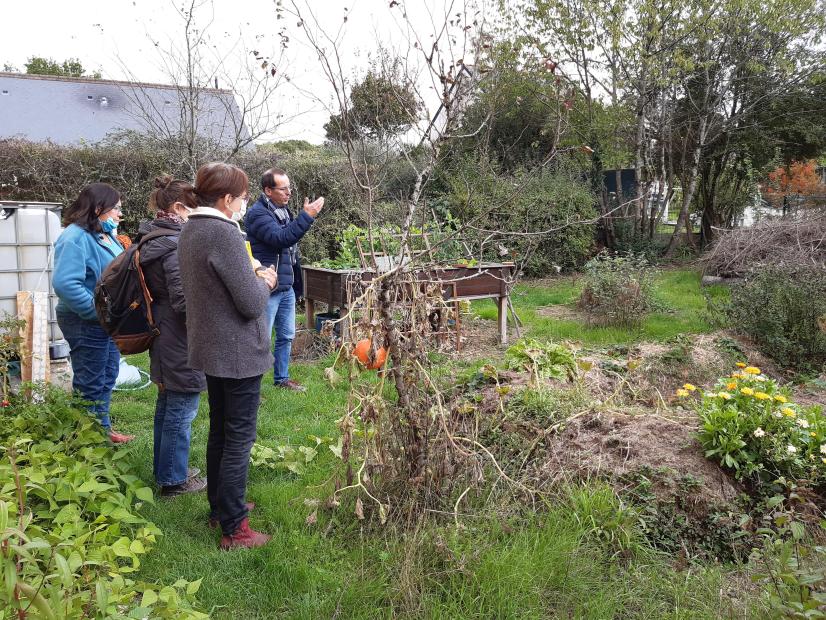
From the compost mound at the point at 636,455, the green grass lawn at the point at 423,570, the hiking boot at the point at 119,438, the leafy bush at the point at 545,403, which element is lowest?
the green grass lawn at the point at 423,570

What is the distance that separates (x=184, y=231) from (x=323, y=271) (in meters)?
4.05

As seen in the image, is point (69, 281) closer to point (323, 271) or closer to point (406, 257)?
point (406, 257)

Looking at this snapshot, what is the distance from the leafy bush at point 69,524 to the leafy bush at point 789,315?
5.27 meters

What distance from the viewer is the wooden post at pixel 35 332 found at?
4602mm

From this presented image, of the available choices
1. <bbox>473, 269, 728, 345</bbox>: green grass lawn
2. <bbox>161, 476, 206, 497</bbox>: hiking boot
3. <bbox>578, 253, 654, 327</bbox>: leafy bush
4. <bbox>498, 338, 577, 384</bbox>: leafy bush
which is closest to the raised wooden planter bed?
<bbox>473, 269, 728, 345</bbox>: green grass lawn

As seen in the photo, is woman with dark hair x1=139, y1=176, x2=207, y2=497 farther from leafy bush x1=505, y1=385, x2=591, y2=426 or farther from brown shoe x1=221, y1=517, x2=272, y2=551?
leafy bush x1=505, y1=385, x2=591, y2=426

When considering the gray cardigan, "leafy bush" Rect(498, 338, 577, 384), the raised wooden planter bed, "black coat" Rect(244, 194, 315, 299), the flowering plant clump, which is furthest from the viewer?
the raised wooden planter bed

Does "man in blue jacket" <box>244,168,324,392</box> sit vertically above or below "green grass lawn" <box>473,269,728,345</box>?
above

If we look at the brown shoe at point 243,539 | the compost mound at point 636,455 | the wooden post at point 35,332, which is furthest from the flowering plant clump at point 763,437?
the wooden post at point 35,332

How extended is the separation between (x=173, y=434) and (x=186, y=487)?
36 cm

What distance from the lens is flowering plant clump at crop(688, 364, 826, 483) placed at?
3.08 m

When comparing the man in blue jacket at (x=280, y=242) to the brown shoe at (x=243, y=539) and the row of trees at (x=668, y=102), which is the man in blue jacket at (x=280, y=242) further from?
the row of trees at (x=668, y=102)

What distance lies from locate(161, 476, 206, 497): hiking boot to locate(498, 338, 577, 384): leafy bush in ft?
7.33

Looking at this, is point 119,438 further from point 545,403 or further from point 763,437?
point 763,437
